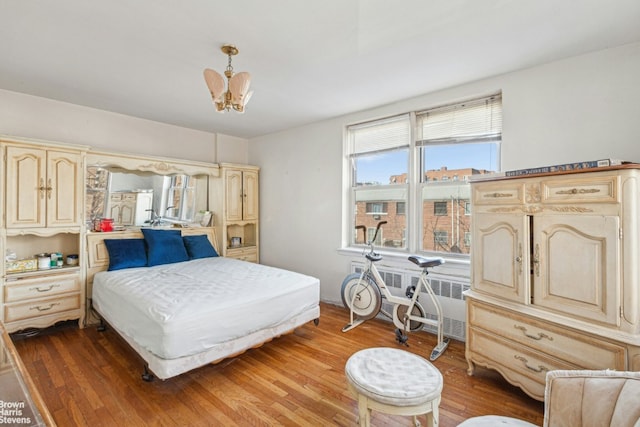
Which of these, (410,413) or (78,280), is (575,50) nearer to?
(410,413)

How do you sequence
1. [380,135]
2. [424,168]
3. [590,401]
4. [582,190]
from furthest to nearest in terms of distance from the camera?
[380,135]
[424,168]
[582,190]
[590,401]

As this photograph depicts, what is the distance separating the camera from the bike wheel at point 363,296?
10.8ft

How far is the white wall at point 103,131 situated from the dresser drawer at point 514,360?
4.46 m

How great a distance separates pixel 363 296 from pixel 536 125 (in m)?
2.40

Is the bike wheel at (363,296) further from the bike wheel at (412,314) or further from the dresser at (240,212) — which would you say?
the dresser at (240,212)

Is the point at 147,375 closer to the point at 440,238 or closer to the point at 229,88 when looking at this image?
the point at 229,88

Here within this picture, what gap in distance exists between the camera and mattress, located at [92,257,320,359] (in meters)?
2.13

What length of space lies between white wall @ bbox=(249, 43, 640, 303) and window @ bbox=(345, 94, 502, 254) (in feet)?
0.53

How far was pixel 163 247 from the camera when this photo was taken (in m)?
3.84

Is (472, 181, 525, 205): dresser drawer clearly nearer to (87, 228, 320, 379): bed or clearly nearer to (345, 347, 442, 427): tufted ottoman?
(345, 347, 442, 427): tufted ottoman

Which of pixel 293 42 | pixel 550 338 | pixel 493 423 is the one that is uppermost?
pixel 293 42

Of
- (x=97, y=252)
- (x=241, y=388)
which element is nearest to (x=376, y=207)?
(x=241, y=388)

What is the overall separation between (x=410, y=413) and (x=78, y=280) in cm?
371

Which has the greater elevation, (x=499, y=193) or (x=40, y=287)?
(x=499, y=193)
